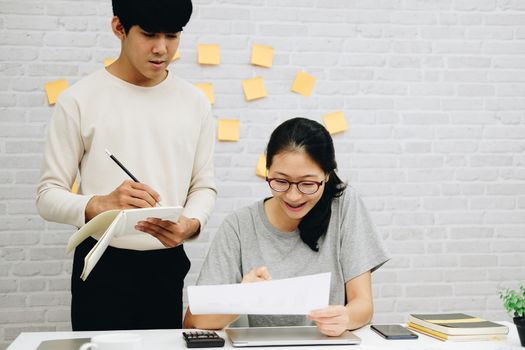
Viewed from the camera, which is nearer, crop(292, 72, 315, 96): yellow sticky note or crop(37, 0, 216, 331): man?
crop(37, 0, 216, 331): man

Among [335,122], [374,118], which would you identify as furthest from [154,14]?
[374,118]

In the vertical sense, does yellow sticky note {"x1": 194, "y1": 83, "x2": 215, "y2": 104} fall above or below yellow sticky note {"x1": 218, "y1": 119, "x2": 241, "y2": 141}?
above

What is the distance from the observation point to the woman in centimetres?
178

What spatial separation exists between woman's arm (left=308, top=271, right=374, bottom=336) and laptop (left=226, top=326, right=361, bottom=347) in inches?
1.1

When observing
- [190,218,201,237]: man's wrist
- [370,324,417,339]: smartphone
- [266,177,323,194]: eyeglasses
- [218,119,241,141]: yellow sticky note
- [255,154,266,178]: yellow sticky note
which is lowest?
[370,324,417,339]: smartphone

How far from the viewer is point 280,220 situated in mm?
1871

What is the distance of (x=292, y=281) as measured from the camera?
151 centimetres

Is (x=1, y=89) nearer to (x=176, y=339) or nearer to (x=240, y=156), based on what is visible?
(x=240, y=156)

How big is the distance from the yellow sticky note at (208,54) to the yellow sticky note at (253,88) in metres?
0.15

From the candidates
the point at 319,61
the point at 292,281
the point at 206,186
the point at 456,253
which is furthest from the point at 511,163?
the point at 292,281

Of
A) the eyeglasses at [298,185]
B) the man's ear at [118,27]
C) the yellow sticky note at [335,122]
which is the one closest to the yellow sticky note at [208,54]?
the yellow sticky note at [335,122]

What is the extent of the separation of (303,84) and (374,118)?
34 centimetres

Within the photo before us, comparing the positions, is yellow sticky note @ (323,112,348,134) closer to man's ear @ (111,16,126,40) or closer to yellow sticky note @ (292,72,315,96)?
yellow sticky note @ (292,72,315,96)

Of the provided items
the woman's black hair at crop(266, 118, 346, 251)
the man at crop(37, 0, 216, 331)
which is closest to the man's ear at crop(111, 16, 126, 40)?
the man at crop(37, 0, 216, 331)
